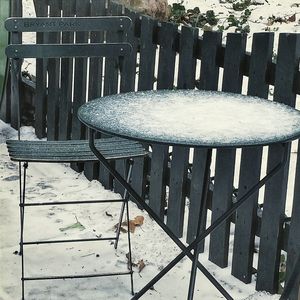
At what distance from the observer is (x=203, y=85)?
164 inches

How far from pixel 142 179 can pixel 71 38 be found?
1163 mm

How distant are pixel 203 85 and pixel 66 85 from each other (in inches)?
61.7

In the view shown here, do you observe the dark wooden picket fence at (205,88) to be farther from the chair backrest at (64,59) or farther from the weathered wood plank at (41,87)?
the weathered wood plank at (41,87)

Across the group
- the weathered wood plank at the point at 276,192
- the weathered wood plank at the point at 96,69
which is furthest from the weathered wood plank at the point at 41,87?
the weathered wood plank at the point at 276,192

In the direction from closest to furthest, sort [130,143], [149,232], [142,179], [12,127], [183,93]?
[183,93]
[130,143]
[149,232]
[142,179]
[12,127]

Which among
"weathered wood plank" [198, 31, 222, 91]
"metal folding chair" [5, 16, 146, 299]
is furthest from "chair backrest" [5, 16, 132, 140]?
"weathered wood plank" [198, 31, 222, 91]

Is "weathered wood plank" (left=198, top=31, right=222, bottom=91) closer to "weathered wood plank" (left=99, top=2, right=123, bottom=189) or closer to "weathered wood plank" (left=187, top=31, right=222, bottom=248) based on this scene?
"weathered wood plank" (left=187, top=31, right=222, bottom=248)

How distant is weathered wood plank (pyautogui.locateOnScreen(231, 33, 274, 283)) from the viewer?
3.77 meters

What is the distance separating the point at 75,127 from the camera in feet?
18.0

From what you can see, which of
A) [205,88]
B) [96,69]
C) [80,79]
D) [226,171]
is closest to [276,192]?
[226,171]

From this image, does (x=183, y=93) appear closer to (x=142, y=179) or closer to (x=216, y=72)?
(x=216, y=72)

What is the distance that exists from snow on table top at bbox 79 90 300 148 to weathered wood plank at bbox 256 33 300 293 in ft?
0.93

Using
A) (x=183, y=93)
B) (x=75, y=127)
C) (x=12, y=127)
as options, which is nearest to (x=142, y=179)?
(x=75, y=127)

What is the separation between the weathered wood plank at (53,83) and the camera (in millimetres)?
5616
